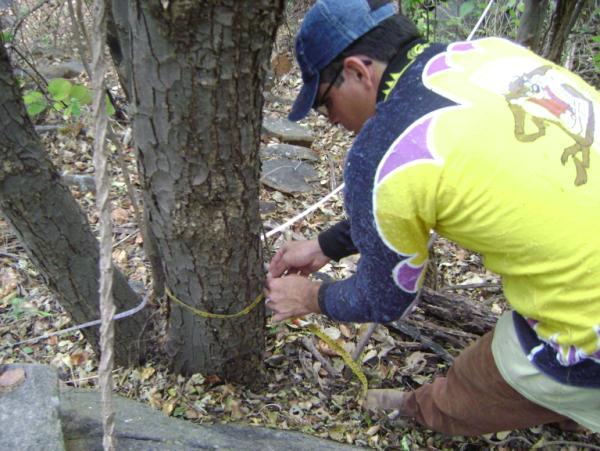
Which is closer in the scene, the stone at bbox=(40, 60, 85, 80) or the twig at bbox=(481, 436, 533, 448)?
the twig at bbox=(481, 436, 533, 448)

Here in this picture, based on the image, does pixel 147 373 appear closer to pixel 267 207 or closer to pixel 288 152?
pixel 267 207

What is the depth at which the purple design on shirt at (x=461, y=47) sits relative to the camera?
161 centimetres

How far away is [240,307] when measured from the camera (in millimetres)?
1978

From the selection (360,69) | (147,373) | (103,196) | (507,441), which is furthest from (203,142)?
(507,441)

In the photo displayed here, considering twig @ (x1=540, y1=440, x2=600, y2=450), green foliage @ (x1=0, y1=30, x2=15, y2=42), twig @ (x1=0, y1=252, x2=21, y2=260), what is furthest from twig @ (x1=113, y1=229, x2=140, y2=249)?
twig @ (x1=540, y1=440, x2=600, y2=450)

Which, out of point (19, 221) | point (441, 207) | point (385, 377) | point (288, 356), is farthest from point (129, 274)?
point (441, 207)

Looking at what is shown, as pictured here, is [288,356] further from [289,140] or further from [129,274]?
[289,140]

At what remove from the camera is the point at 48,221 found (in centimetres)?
187

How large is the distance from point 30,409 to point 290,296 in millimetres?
946

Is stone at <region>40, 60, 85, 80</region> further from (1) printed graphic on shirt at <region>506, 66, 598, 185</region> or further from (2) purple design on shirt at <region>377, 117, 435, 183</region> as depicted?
(1) printed graphic on shirt at <region>506, 66, 598, 185</region>

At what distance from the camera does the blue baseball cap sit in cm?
156

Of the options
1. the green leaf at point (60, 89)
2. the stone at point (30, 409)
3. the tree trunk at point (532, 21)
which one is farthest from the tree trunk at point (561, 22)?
the stone at point (30, 409)

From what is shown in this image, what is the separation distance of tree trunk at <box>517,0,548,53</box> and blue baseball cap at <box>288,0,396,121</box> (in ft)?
5.33

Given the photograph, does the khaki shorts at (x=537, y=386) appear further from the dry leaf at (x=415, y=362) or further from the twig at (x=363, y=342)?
the dry leaf at (x=415, y=362)
